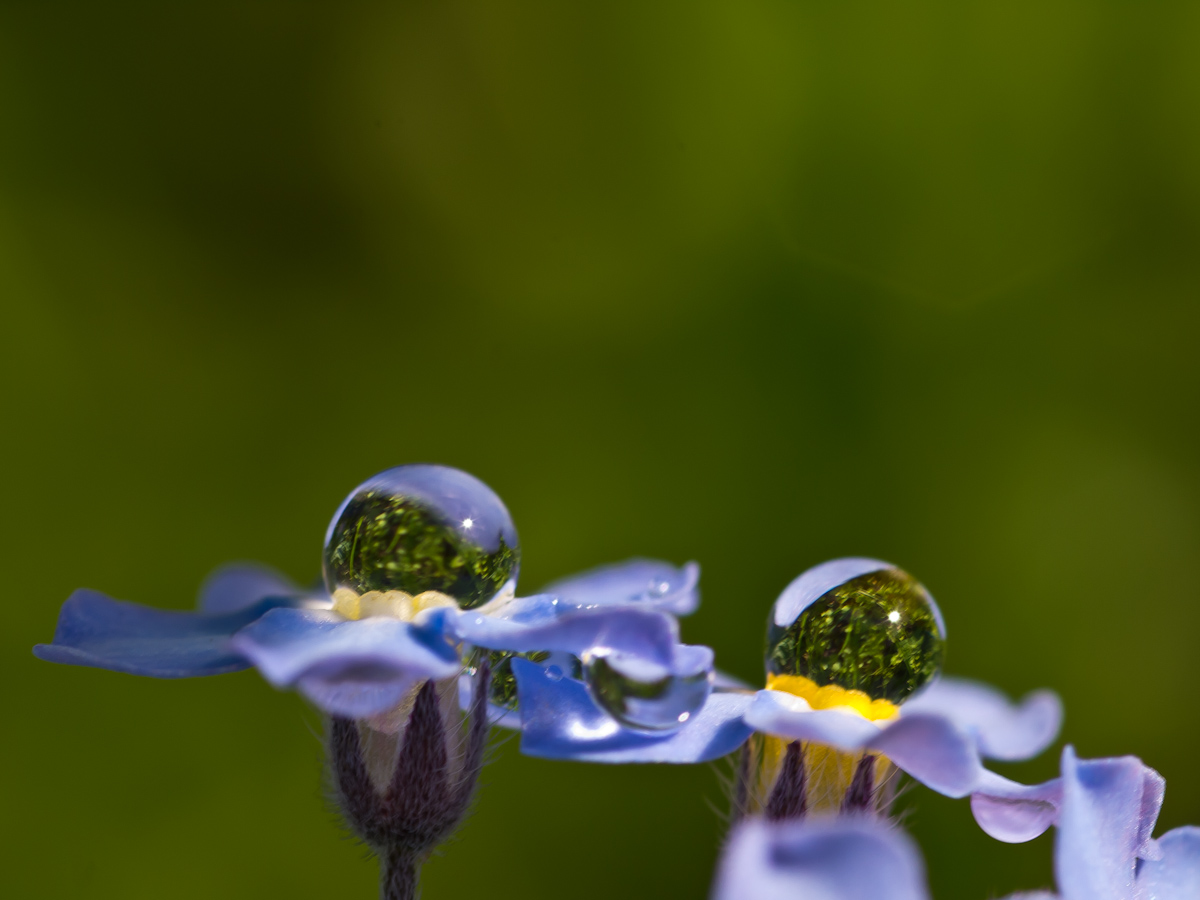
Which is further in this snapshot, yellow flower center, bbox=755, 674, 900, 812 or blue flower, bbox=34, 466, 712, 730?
yellow flower center, bbox=755, 674, 900, 812

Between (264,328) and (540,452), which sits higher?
(264,328)

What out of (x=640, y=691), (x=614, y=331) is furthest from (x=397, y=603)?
(x=614, y=331)

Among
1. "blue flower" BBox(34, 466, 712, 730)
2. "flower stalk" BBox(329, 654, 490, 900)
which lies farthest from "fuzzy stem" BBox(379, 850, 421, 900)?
"blue flower" BBox(34, 466, 712, 730)

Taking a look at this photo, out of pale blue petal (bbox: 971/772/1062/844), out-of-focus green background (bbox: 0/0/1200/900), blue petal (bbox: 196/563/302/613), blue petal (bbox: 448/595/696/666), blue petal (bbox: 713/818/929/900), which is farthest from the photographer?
out-of-focus green background (bbox: 0/0/1200/900)

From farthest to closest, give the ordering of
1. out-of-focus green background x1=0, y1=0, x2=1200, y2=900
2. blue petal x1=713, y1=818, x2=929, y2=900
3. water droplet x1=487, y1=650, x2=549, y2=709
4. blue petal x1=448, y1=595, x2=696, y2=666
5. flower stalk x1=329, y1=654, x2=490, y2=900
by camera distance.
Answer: out-of-focus green background x1=0, y1=0, x2=1200, y2=900 < water droplet x1=487, y1=650, x2=549, y2=709 < flower stalk x1=329, y1=654, x2=490, y2=900 < blue petal x1=448, y1=595, x2=696, y2=666 < blue petal x1=713, y1=818, x2=929, y2=900

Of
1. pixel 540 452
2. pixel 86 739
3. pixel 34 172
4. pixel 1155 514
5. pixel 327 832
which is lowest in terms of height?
pixel 327 832

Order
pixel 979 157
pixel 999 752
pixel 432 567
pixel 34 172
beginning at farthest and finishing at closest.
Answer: pixel 979 157, pixel 34 172, pixel 999 752, pixel 432 567

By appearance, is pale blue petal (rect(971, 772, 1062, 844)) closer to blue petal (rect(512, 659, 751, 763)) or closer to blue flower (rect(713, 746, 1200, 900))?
blue flower (rect(713, 746, 1200, 900))

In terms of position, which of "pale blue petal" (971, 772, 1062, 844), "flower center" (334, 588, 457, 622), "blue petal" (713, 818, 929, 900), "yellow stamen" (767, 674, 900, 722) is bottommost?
"pale blue petal" (971, 772, 1062, 844)

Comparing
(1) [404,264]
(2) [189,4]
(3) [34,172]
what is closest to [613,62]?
(1) [404,264]

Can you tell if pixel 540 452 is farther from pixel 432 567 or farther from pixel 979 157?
pixel 432 567
